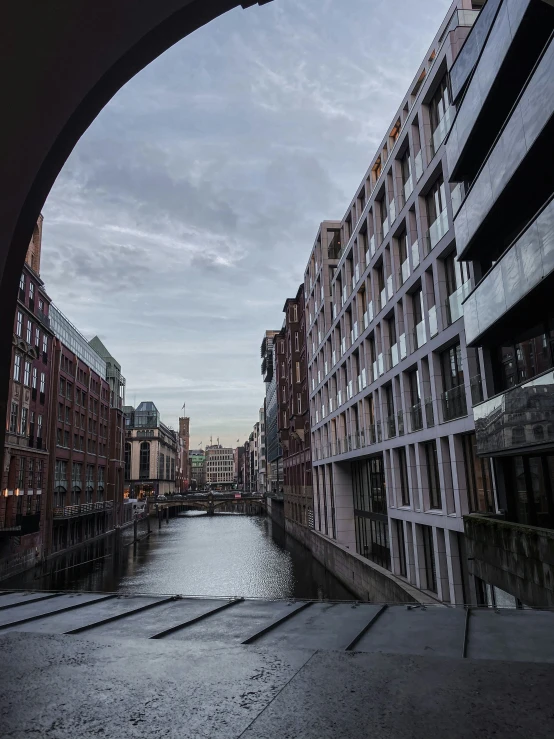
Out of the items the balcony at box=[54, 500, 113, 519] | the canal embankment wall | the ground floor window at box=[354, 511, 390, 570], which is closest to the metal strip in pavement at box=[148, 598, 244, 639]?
the canal embankment wall

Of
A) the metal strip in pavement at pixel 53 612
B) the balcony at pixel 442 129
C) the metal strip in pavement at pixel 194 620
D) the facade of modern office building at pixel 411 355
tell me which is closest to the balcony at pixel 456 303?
the facade of modern office building at pixel 411 355

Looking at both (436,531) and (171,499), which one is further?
(171,499)

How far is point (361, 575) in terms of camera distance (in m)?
28.4

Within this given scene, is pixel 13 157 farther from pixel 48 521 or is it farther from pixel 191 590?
pixel 48 521

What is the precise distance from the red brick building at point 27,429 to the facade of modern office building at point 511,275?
29.5 metres

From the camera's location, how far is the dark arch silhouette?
3246 mm

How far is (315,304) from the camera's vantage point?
51.6m

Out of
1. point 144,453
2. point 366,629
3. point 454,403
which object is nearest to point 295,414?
point 454,403

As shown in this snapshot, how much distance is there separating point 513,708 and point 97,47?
559cm

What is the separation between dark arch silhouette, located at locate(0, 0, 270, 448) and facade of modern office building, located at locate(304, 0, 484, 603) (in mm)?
16899

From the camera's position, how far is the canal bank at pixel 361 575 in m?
21.4

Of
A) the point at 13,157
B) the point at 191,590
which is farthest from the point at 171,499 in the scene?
the point at 13,157

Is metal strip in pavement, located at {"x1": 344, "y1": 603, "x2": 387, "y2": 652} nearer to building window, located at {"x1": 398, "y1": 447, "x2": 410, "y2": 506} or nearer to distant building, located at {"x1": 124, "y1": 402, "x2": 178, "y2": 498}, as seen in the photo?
building window, located at {"x1": 398, "y1": 447, "x2": 410, "y2": 506}

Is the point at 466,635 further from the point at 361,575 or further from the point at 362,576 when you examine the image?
the point at 361,575
